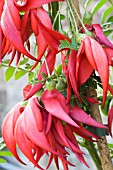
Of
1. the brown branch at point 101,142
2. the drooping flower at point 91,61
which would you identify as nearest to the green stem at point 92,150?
the brown branch at point 101,142

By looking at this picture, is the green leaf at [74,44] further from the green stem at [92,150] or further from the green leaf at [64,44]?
the green stem at [92,150]

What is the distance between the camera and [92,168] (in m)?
1.78

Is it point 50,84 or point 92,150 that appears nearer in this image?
point 50,84

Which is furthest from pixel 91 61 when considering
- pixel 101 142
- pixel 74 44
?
pixel 101 142

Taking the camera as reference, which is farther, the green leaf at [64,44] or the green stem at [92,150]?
the green stem at [92,150]

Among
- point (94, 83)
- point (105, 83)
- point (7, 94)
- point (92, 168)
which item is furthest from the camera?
point (7, 94)

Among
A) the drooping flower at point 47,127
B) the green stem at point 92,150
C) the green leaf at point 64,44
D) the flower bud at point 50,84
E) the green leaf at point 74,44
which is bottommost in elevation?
the green stem at point 92,150

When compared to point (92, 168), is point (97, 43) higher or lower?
higher

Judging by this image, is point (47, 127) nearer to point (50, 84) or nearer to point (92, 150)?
point (50, 84)

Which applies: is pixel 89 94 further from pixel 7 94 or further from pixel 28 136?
pixel 7 94

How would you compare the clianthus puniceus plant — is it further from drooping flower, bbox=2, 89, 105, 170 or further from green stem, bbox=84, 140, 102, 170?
green stem, bbox=84, 140, 102, 170

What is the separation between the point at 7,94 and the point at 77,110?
1.88 metres

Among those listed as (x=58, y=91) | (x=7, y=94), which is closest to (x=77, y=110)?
(x=58, y=91)

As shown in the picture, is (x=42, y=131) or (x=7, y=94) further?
(x=7, y=94)
